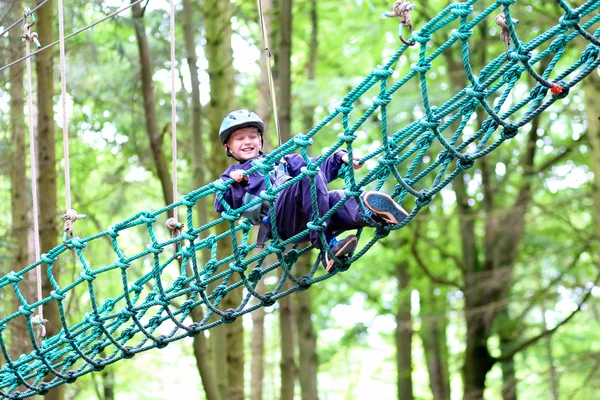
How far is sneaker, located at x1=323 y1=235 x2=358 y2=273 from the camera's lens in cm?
339

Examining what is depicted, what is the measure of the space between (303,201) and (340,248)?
229mm

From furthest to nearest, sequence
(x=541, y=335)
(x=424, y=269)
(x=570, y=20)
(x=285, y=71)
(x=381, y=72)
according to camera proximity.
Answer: (x=424, y=269), (x=541, y=335), (x=285, y=71), (x=381, y=72), (x=570, y=20)

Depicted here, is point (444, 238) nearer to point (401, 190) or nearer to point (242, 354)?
point (242, 354)

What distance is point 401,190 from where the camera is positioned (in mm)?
3523

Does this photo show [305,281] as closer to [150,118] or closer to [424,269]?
[150,118]

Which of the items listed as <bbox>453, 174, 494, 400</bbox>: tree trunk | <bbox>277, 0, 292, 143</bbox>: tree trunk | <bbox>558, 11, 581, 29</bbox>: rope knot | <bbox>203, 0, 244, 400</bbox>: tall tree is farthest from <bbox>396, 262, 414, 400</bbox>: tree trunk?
<bbox>558, 11, 581, 29</bbox>: rope knot

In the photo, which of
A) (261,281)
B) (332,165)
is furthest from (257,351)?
(332,165)

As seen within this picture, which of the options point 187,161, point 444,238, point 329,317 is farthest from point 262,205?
point 329,317

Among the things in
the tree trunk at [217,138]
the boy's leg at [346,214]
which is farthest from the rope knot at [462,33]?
the tree trunk at [217,138]

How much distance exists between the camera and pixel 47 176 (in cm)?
625

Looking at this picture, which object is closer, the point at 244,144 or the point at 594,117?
the point at 244,144

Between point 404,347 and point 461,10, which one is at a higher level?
point 404,347

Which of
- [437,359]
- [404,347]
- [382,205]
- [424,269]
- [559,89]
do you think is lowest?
[382,205]

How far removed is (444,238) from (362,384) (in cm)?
754
